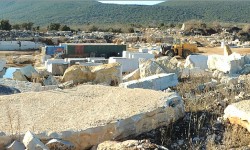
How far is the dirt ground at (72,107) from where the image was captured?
5766mm

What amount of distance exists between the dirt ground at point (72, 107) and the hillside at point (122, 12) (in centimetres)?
7862

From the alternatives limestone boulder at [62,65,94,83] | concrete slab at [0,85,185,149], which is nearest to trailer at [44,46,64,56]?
limestone boulder at [62,65,94,83]

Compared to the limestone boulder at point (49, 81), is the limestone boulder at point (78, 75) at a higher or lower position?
higher

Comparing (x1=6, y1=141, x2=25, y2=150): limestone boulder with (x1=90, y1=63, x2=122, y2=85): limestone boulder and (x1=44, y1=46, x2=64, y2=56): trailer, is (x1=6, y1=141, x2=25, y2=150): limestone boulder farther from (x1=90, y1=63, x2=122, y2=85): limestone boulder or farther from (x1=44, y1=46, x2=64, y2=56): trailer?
(x1=44, y1=46, x2=64, y2=56): trailer

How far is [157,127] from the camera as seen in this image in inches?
242

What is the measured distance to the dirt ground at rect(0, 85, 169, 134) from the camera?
577 centimetres

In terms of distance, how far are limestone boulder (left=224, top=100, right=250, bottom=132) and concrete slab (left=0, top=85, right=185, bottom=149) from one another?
2.31 ft

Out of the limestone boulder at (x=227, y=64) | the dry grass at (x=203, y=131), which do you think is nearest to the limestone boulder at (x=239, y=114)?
the dry grass at (x=203, y=131)

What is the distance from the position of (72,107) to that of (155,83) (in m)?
2.96

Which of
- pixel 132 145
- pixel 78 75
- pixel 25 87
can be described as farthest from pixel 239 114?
pixel 78 75

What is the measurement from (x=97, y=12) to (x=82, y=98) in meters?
92.9

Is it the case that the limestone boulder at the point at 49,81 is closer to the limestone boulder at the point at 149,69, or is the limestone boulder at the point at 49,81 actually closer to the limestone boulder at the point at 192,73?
the limestone boulder at the point at 149,69

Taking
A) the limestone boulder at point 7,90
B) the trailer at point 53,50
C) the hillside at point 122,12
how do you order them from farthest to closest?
1. the hillside at point 122,12
2. the trailer at point 53,50
3. the limestone boulder at point 7,90

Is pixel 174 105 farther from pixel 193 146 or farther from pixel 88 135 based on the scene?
pixel 88 135
